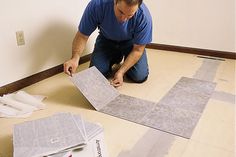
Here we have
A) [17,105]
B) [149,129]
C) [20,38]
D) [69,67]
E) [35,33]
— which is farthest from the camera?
[35,33]

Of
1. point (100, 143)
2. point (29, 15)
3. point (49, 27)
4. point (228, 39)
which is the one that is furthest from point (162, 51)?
point (100, 143)

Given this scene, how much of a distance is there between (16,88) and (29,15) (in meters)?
0.48

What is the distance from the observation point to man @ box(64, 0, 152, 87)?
1.57 metres

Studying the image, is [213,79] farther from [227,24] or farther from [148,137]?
[148,137]

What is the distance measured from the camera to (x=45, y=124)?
946 mm

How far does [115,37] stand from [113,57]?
0.74 feet

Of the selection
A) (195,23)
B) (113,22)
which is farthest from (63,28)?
(195,23)

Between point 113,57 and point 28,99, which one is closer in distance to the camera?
point 28,99

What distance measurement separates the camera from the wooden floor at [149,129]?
109 centimetres

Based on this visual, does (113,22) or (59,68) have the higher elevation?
(113,22)

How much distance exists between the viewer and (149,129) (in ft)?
4.09

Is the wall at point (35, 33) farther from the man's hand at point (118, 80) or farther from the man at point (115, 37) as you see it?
the man's hand at point (118, 80)

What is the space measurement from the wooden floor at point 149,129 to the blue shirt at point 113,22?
0.36m

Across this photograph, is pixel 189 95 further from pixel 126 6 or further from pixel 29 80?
pixel 29 80
